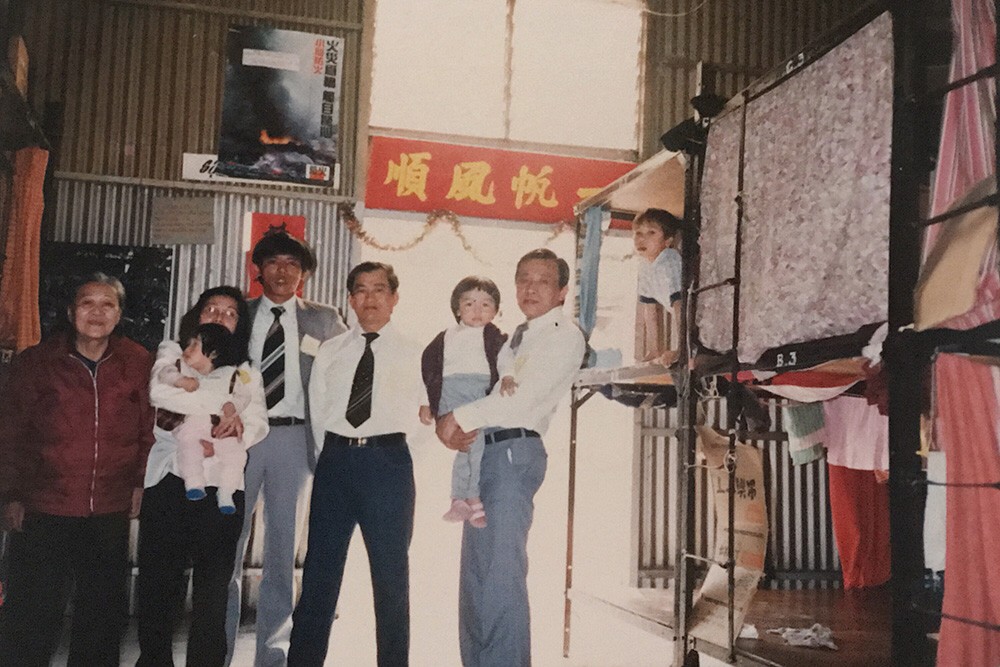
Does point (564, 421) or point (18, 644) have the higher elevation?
point (564, 421)

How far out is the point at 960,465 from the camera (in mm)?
3398

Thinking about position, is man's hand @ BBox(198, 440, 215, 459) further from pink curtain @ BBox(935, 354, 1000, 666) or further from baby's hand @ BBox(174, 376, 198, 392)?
pink curtain @ BBox(935, 354, 1000, 666)

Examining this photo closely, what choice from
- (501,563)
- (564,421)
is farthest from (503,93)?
(501,563)

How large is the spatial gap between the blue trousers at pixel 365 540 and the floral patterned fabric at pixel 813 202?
→ 213 cm

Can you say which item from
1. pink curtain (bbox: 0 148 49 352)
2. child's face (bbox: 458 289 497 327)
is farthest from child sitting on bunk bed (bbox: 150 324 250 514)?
pink curtain (bbox: 0 148 49 352)

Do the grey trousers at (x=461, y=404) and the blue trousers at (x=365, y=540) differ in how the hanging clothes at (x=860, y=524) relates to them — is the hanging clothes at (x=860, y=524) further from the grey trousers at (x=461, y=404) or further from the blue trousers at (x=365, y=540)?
the blue trousers at (x=365, y=540)

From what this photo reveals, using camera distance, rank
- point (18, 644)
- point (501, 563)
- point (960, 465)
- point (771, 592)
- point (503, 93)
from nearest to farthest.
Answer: point (960, 465), point (18, 644), point (501, 563), point (771, 592), point (503, 93)

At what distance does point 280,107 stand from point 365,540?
4.77 metres

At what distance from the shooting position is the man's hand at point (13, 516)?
4281 mm

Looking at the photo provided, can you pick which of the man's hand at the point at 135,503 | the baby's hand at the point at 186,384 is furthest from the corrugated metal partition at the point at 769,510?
the man's hand at the point at 135,503

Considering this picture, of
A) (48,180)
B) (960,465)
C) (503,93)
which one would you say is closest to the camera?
(960,465)

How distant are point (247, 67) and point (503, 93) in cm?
246

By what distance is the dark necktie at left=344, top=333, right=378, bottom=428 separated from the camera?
4.51 m

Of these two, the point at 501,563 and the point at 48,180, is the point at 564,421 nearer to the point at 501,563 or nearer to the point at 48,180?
the point at 501,563
